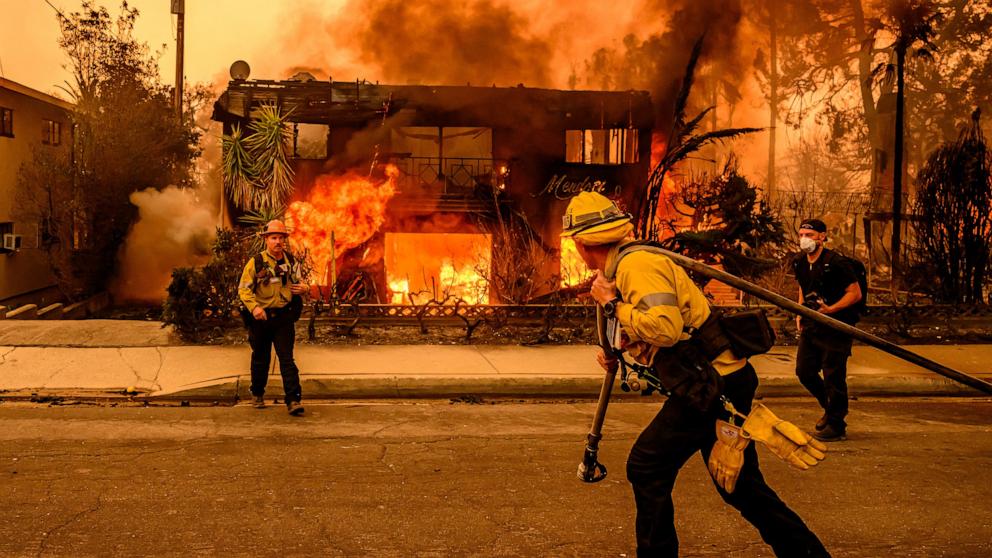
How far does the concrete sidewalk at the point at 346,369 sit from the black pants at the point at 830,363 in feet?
7.19

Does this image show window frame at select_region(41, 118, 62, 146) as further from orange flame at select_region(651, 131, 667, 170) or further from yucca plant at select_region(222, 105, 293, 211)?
orange flame at select_region(651, 131, 667, 170)

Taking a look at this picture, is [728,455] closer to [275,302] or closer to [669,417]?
[669,417]

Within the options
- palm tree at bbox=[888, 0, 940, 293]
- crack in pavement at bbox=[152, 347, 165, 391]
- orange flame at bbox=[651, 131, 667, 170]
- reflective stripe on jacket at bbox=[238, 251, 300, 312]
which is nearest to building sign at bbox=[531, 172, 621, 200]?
orange flame at bbox=[651, 131, 667, 170]

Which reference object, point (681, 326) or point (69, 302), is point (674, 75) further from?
point (681, 326)

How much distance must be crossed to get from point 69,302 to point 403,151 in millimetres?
8355

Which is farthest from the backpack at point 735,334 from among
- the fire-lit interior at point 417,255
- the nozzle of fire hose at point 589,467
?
the fire-lit interior at point 417,255

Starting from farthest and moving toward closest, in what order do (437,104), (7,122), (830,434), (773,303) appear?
(7,122) < (437,104) < (830,434) < (773,303)

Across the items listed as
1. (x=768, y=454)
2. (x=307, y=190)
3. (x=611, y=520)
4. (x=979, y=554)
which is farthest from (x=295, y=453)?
(x=307, y=190)

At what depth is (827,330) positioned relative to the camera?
7.25 meters

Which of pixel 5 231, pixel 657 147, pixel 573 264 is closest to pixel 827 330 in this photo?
pixel 573 264

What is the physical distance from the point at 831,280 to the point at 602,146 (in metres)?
13.3

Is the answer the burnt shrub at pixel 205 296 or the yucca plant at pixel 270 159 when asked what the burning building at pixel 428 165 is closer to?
the yucca plant at pixel 270 159

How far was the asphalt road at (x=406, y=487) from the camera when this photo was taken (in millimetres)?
4844

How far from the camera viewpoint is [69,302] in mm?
20859
